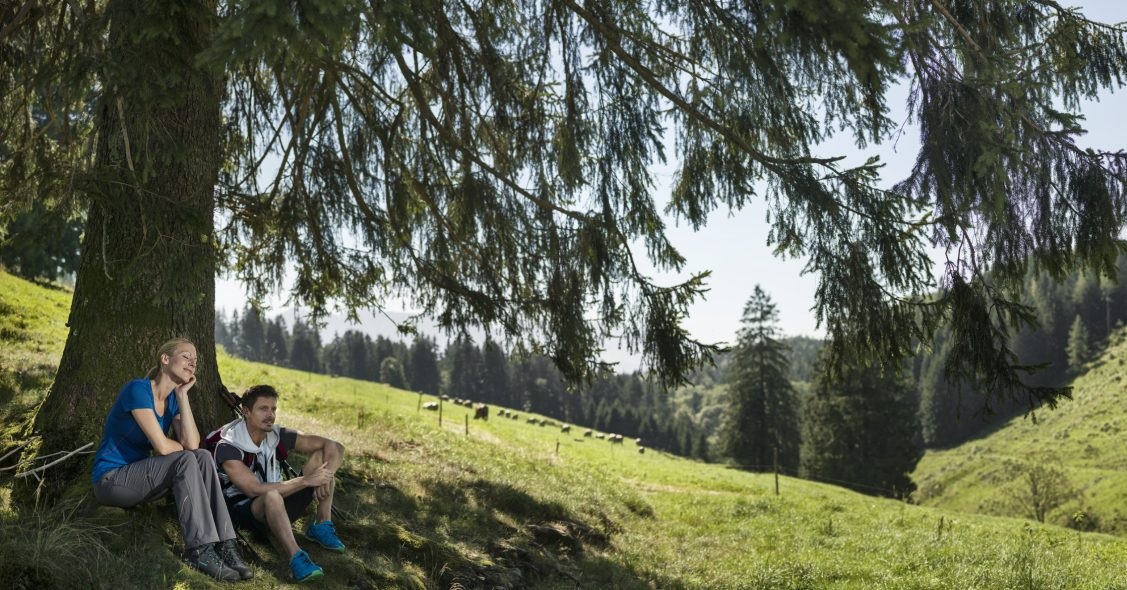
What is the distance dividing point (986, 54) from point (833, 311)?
2.39 meters

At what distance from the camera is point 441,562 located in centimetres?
655

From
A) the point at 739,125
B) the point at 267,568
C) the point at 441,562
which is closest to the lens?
the point at 267,568

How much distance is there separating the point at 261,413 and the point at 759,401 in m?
41.3

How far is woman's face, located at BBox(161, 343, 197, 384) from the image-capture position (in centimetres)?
492

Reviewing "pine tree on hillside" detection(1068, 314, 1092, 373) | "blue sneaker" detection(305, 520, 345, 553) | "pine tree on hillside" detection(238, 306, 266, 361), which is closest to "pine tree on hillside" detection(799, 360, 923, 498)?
"blue sneaker" detection(305, 520, 345, 553)

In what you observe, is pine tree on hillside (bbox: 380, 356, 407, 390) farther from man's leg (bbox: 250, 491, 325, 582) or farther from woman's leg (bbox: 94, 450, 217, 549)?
woman's leg (bbox: 94, 450, 217, 549)

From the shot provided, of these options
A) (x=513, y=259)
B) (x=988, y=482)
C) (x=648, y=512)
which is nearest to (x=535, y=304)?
(x=513, y=259)

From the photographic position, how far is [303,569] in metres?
5.01

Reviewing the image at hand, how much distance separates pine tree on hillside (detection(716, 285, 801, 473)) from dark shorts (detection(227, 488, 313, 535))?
39.5 metres

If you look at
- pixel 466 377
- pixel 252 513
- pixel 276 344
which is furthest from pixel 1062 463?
pixel 276 344

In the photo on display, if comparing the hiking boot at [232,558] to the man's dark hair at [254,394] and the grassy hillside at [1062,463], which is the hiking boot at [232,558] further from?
the grassy hillside at [1062,463]

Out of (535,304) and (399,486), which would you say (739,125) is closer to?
(535,304)

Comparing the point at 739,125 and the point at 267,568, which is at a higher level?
the point at 739,125

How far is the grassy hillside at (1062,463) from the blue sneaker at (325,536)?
33.5m
